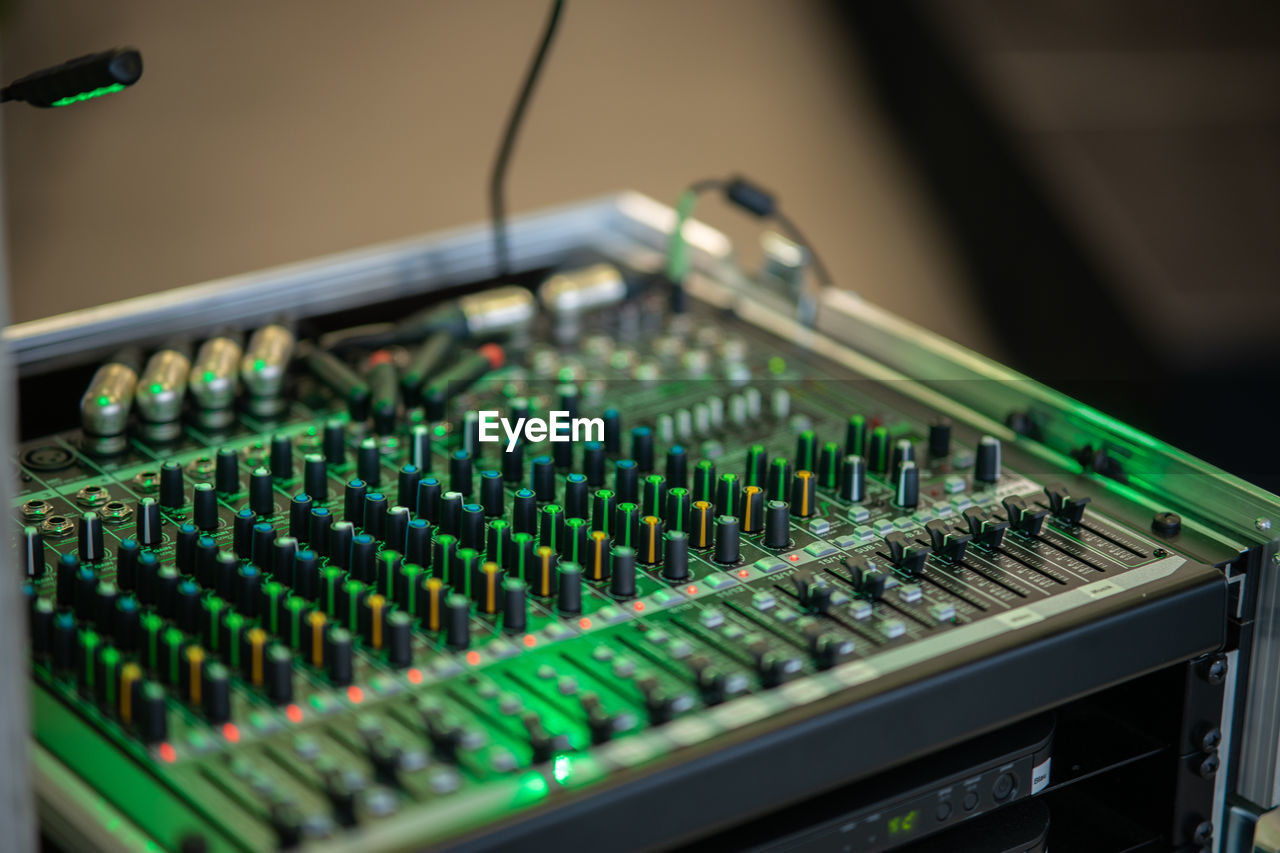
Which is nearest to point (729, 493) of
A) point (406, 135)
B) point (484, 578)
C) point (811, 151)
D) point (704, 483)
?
point (704, 483)

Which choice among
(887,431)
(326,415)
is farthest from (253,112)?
(887,431)

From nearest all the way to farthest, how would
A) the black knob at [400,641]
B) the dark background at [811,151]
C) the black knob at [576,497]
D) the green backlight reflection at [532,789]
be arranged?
the green backlight reflection at [532,789] → the black knob at [400,641] → the black knob at [576,497] → the dark background at [811,151]

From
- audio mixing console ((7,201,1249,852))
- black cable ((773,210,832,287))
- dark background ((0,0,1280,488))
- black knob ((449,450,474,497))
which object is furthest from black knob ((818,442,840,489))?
dark background ((0,0,1280,488))

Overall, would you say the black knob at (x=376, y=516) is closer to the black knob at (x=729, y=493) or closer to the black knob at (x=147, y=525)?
the black knob at (x=147, y=525)

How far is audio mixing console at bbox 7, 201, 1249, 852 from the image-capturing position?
3.40 feet

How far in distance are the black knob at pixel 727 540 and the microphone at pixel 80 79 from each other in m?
0.59

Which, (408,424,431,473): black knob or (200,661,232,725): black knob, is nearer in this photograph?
(200,661,232,725): black knob

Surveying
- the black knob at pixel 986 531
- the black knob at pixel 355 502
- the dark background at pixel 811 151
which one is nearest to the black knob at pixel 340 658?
the black knob at pixel 355 502

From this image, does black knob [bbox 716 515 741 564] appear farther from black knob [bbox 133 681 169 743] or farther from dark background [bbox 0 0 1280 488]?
dark background [bbox 0 0 1280 488]

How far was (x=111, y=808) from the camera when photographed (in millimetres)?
1020

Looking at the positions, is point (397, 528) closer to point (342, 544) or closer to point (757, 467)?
point (342, 544)

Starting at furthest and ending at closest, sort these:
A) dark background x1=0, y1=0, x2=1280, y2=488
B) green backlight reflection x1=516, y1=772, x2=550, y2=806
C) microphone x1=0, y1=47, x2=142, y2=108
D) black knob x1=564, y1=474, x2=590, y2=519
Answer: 1. dark background x1=0, y1=0, x2=1280, y2=488
2. black knob x1=564, y1=474, x2=590, y2=519
3. microphone x1=0, y1=47, x2=142, y2=108
4. green backlight reflection x1=516, y1=772, x2=550, y2=806

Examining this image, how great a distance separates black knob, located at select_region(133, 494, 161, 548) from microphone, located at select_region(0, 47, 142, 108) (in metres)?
0.33

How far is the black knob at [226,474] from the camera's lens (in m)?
1.39
